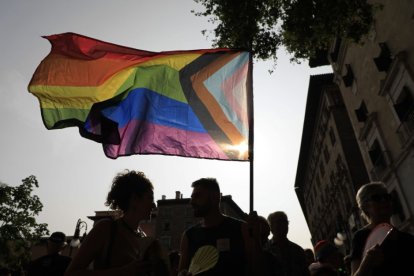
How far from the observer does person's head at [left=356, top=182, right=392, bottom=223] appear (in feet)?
9.14

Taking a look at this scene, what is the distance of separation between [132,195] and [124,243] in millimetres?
460

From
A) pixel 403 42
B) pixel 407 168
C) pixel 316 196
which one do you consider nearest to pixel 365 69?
pixel 403 42

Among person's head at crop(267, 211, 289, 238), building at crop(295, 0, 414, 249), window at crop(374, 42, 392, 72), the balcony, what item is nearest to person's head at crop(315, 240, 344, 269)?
person's head at crop(267, 211, 289, 238)

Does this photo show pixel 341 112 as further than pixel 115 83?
Yes

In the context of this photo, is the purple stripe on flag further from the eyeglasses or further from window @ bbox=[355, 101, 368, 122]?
window @ bbox=[355, 101, 368, 122]

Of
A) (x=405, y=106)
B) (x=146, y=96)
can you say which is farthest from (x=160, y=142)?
(x=405, y=106)

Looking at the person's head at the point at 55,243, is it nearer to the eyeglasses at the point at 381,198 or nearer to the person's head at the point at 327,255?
the person's head at the point at 327,255

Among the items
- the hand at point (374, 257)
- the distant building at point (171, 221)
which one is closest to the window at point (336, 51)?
the hand at point (374, 257)

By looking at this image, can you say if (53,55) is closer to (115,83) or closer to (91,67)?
(91,67)

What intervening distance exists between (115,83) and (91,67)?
1.55 feet

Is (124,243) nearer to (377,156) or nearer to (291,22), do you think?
(291,22)

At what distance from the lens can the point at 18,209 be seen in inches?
994

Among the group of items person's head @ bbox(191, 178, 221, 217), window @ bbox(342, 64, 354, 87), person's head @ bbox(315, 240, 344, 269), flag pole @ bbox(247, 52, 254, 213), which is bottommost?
person's head @ bbox(315, 240, 344, 269)

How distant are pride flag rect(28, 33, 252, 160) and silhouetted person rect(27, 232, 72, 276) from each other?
210 centimetres
